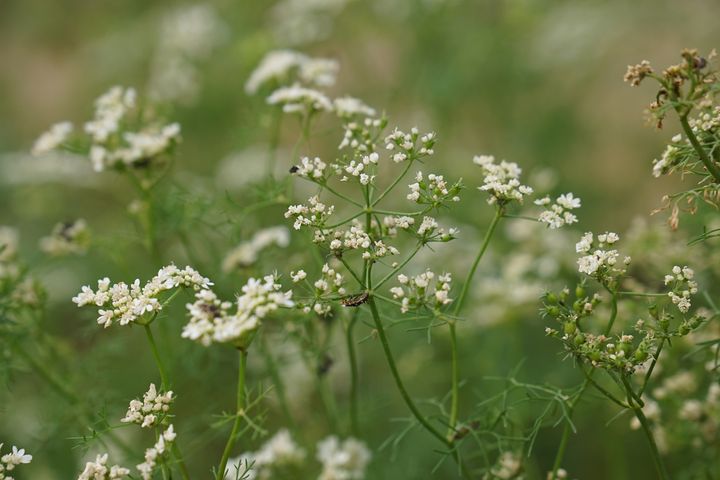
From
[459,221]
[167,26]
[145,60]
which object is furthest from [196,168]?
[459,221]

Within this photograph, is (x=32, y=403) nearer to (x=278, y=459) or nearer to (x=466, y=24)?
(x=278, y=459)

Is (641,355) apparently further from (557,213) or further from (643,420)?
(557,213)

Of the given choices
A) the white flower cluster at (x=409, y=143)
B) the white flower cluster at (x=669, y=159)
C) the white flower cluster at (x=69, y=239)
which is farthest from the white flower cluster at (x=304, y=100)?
the white flower cluster at (x=669, y=159)

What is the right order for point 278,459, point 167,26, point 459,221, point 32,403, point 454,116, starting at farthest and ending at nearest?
point 167,26
point 454,116
point 459,221
point 32,403
point 278,459

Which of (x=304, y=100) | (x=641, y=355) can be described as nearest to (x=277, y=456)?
(x=304, y=100)

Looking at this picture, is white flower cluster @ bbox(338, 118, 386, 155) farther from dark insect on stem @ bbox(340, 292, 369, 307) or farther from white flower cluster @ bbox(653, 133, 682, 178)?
white flower cluster @ bbox(653, 133, 682, 178)

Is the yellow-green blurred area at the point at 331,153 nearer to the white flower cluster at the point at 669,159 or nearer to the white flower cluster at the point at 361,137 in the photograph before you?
the white flower cluster at the point at 361,137
